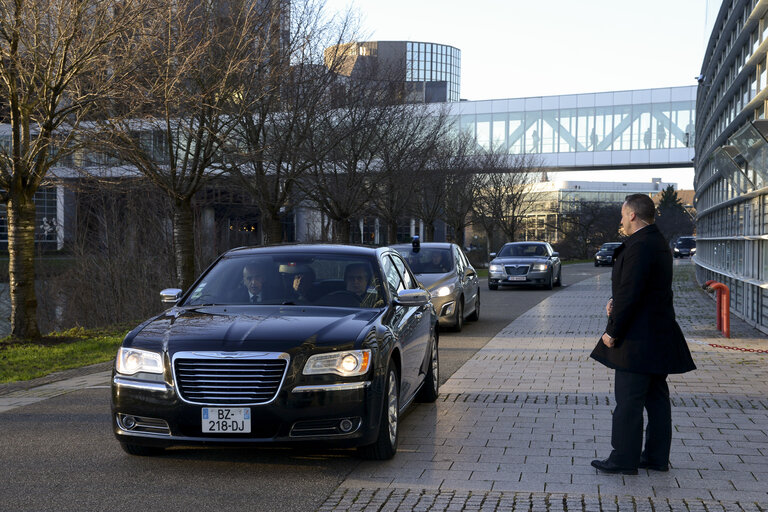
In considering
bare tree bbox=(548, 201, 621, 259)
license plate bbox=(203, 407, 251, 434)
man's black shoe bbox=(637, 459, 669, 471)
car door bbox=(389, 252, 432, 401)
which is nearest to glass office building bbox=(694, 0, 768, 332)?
car door bbox=(389, 252, 432, 401)

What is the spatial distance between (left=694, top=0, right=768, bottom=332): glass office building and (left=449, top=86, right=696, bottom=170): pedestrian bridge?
28.0 m

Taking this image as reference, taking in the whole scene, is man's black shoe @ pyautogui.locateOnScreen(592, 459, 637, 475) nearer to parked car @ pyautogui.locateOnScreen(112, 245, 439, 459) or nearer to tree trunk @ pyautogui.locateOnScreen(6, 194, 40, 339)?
parked car @ pyautogui.locateOnScreen(112, 245, 439, 459)

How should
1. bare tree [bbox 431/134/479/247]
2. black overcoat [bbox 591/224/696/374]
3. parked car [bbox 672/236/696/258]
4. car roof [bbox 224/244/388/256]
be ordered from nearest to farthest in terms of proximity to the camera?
black overcoat [bbox 591/224/696/374] < car roof [bbox 224/244/388/256] < bare tree [bbox 431/134/479/247] < parked car [bbox 672/236/696/258]

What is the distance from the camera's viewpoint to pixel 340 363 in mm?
5551

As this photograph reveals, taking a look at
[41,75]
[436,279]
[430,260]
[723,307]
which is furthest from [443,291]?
[41,75]

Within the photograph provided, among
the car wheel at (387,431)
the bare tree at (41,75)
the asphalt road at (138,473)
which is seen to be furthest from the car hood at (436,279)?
Result: the car wheel at (387,431)

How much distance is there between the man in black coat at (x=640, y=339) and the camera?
5.31m

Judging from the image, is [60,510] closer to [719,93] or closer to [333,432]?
[333,432]

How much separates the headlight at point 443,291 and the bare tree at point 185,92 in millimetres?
4579

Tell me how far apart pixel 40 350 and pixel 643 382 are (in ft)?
31.1

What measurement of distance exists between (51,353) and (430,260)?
6726mm

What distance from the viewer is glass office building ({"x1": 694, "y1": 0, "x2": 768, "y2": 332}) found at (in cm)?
1384

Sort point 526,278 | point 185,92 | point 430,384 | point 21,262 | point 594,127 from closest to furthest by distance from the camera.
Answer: point 430,384, point 21,262, point 185,92, point 526,278, point 594,127

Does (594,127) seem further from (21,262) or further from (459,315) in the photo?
(21,262)
